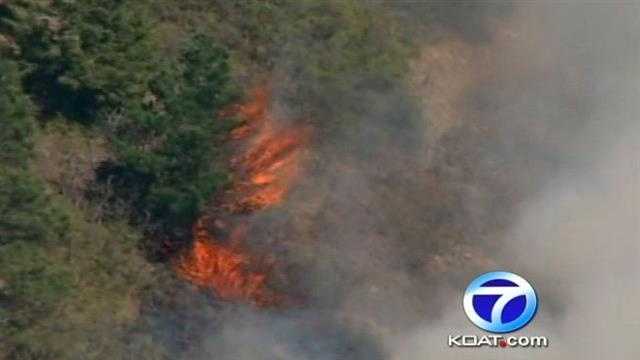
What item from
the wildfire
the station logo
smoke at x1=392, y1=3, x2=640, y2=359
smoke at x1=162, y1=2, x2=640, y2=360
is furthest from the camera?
the wildfire

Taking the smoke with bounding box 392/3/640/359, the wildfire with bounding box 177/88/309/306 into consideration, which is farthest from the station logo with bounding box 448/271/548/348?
the wildfire with bounding box 177/88/309/306

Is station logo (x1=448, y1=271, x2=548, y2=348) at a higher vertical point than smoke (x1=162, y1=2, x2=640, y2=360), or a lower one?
lower

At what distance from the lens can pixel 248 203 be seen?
30156 mm

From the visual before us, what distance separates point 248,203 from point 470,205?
4.05 metres

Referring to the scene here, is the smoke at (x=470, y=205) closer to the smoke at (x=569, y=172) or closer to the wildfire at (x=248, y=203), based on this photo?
the smoke at (x=569, y=172)

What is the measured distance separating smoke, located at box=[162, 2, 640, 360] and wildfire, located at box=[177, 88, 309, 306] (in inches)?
14.3

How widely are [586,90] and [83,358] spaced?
35.5ft

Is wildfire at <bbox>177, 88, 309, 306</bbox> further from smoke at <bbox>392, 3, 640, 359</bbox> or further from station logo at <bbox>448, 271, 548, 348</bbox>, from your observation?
station logo at <bbox>448, 271, 548, 348</bbox>

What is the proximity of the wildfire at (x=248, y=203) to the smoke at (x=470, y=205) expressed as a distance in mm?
364

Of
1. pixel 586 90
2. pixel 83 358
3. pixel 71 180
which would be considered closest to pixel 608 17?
pixel 586 90

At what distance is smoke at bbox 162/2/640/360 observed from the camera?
22.5m

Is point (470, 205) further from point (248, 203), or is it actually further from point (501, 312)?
point (501, 312)

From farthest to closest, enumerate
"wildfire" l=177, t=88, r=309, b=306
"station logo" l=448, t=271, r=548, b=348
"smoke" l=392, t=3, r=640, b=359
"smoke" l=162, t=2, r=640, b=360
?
Answer: 1. "wildfire" l=177, t=88, r=309, b=306
2. "smoke" l=162, t=2, r=640, b=360
3. "smoke" l=392, t=3, r=640, b=359
4. "station logo" l=448, t=271, r=548, b=348

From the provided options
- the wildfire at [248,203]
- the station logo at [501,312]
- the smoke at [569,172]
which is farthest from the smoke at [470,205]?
the wildfire at [248,203]
